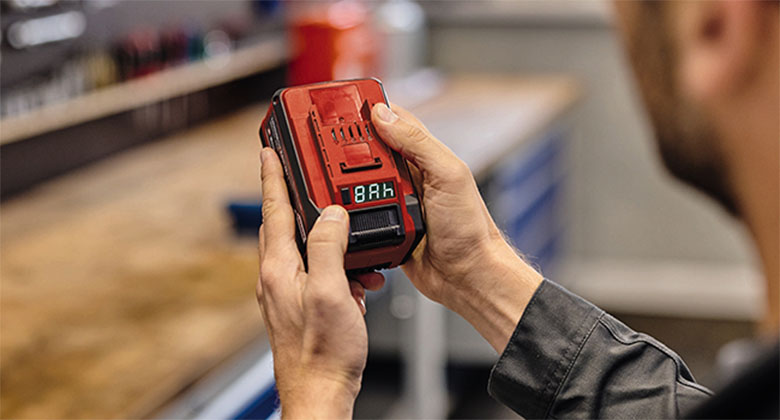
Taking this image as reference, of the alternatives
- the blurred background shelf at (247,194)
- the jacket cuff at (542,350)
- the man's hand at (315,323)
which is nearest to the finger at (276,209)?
the man's hand at (315,323)

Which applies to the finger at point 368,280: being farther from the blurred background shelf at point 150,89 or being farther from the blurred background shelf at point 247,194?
the blurred background shelf at point 150,89

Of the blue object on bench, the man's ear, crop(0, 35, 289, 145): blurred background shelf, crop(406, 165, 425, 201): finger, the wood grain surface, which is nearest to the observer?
the man's ear

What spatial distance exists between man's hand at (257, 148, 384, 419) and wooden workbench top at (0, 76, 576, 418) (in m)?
0.49

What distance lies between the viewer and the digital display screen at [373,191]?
0.82 metres

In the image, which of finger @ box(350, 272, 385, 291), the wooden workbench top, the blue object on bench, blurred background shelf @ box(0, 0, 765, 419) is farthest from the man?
the blue object on bench

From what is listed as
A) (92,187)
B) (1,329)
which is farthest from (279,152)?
(92,187)

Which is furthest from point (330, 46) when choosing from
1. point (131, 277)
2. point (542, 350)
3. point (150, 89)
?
point (542, 350)

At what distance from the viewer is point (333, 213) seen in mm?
790

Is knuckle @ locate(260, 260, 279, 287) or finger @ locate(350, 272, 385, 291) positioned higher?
knuckle @ locate(260, 260, 279, 287)

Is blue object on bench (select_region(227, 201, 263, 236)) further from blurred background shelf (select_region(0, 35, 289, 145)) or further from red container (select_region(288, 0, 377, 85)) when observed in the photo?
red container (select_region(288, 0, 377, 85))

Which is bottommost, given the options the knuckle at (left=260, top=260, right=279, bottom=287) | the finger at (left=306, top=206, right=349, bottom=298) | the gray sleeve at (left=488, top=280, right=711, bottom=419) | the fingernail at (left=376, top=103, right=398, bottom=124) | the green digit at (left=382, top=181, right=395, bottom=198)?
the gray sleeve at (left=488, top=280, right=711, bottom=419)

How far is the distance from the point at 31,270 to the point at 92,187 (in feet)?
1.86

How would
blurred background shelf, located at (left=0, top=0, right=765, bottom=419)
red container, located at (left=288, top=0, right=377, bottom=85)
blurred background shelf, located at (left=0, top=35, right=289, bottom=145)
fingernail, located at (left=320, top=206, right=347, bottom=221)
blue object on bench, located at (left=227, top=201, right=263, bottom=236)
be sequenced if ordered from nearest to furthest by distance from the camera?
1. fingernail, located at (left=320, top=206, right=347, bottom=221)
2. blurred background shelf, located at (left=0, top=0, right=765, bottom=419)
3. blue object on bench, located at (left=227, top=201, right=263, bottom=236)
4. blurred background shelf, located at (left=0, top=35, right=289, bottom=145)
5. red container, located at (left=288, top=0, right=377, bottom=85)

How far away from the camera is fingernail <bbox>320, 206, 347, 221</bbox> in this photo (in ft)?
2.58
